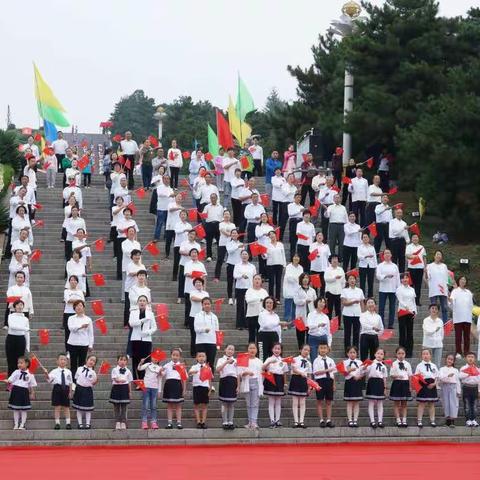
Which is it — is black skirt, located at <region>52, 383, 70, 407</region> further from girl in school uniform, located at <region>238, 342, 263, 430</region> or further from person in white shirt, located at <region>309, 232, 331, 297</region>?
person in white shirt, located at <region>309, 232, 331, 297</region>

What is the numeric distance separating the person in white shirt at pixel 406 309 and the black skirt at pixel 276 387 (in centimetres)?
260

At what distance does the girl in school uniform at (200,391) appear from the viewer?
18.1 meters

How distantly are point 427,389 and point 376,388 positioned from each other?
2.38 feet

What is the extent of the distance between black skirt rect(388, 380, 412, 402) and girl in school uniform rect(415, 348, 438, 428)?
169 mm

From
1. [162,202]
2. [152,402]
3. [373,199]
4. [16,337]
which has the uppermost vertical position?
[373,199]

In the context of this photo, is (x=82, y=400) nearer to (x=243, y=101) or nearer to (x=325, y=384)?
(x=325, y=384)

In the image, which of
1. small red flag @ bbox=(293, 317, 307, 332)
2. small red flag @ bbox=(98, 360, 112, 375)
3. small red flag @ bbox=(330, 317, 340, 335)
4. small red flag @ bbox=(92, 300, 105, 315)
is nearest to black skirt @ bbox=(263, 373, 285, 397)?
small red flag @ bbox=(293, 317, 307, 332)

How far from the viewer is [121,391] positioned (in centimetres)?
1786

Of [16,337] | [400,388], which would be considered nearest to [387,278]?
[400,388]

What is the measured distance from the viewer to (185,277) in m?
20.8

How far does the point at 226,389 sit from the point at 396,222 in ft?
19.0

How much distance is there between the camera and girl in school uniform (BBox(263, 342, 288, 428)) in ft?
60.2

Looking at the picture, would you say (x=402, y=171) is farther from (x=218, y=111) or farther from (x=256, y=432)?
(x=256, y=432)

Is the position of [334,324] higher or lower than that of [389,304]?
lower
